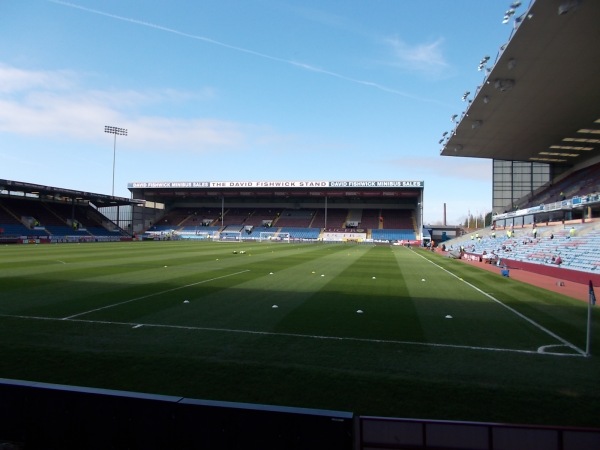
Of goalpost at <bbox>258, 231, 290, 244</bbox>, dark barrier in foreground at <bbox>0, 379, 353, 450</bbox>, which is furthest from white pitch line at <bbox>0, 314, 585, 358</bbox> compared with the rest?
goalpost at <bbox>258, 231, 290, 244</bbox>

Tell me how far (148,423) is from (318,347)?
16.3ft

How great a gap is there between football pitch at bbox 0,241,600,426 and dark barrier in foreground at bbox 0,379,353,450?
1.95 meters

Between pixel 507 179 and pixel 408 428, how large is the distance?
55.8 metres

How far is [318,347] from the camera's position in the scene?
28.0 feet

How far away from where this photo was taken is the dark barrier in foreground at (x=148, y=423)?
3.66m

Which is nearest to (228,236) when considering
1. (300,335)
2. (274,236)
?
(274,236)

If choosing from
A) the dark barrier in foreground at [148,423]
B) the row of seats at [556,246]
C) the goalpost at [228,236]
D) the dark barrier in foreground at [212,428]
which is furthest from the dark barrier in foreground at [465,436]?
the goalpost at [228,236]

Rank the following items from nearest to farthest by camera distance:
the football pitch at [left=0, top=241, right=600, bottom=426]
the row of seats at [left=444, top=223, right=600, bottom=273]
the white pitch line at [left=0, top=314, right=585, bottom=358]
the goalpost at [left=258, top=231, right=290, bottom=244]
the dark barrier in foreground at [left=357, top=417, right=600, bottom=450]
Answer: the dark barrier in foreground at [left=357, top=417, right=600, bottom=450], the football pitch at [left=0, top=241, right=600, bottom=426], the white pitch line at [left=0, top=314, right=585, bottom=358], the row of seats at [left=444, top=223, right=600, bottom=273], the goalpost at [left=258, top=231, right=290, bottom=244]

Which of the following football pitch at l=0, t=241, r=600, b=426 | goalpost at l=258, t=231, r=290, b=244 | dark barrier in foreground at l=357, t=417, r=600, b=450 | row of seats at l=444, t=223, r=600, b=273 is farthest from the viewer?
goalpost at l=258, t=231, r=290, b=244

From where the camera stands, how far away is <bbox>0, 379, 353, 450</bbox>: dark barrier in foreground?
12.0ft

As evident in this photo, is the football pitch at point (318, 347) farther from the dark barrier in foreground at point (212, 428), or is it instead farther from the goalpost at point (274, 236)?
the goalpost at point (274, 236)

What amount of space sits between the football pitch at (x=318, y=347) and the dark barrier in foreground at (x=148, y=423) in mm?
1954

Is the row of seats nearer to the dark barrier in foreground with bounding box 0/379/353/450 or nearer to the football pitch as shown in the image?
the football pitch

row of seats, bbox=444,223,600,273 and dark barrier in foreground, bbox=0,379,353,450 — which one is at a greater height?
row of seats, bbox=444,223,600,273
